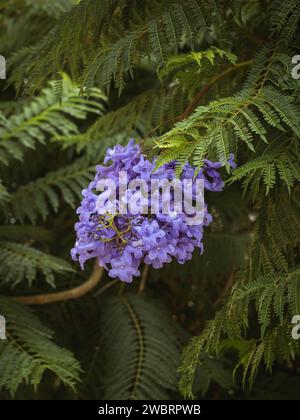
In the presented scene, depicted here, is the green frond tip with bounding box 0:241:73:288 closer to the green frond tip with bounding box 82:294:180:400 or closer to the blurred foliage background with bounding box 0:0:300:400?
the blurred foliage background with bounding box 0:0:300:400

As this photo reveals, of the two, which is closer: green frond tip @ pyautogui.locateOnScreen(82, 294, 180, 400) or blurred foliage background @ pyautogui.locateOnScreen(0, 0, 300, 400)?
blurred foliage background @ pyautogui.locateOnScreen(0, 0, 300, 400)

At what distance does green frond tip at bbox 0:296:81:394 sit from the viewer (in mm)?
1600

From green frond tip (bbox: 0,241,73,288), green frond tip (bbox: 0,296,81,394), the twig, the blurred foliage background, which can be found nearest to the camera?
the blurred foliage background

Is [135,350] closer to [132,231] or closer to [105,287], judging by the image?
[105,287]

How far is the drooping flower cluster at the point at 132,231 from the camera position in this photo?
1.22 metres

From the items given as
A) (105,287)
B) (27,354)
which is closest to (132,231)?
(27,354)

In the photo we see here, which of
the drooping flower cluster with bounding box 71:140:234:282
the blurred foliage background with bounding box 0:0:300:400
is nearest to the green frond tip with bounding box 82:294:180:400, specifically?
the blurred foliage background with bounding box 0:0:300:400

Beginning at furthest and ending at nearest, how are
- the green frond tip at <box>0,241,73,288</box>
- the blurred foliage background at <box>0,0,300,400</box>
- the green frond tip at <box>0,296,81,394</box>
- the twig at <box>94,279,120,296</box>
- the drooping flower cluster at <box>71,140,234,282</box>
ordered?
1. the twig at <box>94,279,120,296</box>
2. the green frond tip at <box>0,241,73,288</box>
3. the green frond tip at <box>0,296,81,394</box>
4. the blurred foliage background at <box>0,0,300,400</box>
5. the drooping flower cluster at <box>71,140,234,282</box>

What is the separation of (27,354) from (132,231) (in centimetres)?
65

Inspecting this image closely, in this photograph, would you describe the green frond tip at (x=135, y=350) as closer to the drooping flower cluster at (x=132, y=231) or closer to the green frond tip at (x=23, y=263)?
the green frond tip at (x=23, y=263)

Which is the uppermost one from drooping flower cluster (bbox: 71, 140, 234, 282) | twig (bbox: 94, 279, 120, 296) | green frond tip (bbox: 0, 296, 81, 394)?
twig (bbox: 94, 279, 120, 296)

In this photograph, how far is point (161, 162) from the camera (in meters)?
1.21

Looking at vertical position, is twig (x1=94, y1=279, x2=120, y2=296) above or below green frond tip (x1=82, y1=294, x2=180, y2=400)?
above

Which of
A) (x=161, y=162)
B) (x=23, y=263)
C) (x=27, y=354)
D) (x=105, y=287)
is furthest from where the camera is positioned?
(x=105, y=287)
